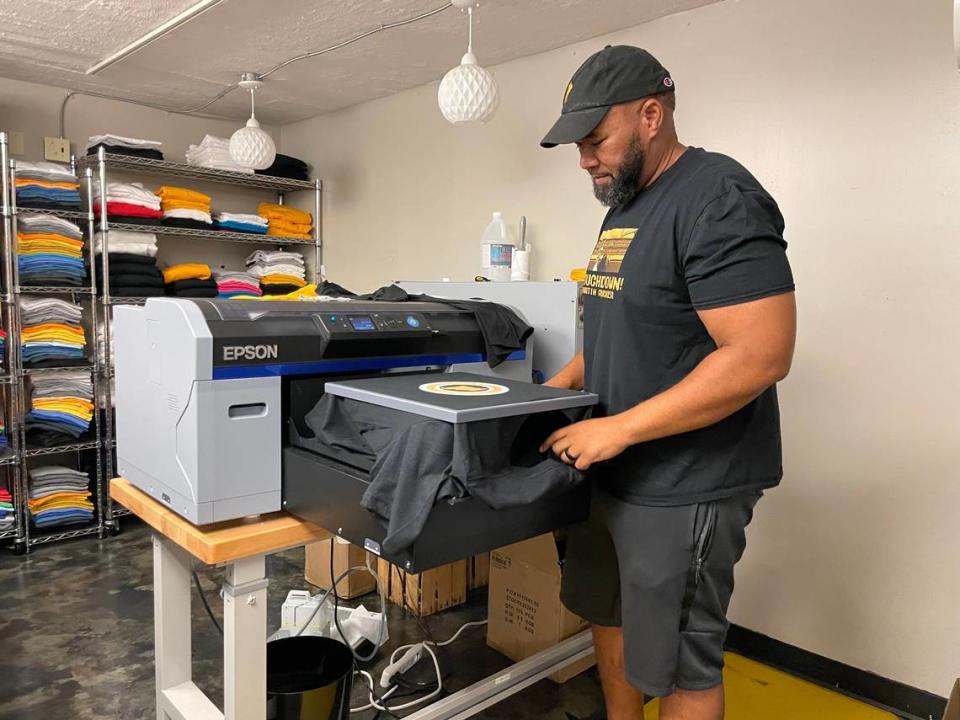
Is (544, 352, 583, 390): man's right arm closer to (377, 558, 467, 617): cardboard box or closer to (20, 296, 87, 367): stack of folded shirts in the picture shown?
(377, 558, 467, 617): cardboard box

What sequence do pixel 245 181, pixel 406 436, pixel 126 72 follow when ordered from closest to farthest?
pixel 406 436, pixel 126 72, pixel 245 181

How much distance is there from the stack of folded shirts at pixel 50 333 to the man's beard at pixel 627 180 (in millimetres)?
2713

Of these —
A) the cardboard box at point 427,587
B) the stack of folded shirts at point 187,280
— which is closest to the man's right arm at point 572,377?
the cardboard box at point 427,587

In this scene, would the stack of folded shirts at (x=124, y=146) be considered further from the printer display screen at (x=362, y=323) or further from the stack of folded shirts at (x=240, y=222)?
the printer display screen at (x=362, y=323)

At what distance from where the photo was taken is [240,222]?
11.7 feet

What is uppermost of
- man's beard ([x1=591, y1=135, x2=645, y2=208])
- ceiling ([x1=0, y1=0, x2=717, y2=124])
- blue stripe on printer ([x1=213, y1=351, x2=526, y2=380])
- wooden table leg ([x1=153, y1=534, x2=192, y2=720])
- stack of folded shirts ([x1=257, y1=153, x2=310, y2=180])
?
ceiling ([x1=0, y1=0, x2=717, y2=124])

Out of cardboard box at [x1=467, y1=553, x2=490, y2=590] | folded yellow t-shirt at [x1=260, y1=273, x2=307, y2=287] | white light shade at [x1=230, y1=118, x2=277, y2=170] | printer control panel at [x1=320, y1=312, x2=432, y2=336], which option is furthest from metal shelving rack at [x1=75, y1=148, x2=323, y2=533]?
printer control panel at [x1=320, y1=312, x2=432, y2=336]

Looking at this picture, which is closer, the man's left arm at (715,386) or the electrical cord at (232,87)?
the man's left arm at (715,386)

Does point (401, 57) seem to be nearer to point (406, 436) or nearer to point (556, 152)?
point (556, 152)

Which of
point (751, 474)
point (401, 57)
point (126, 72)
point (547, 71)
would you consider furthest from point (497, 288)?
point (126, 72)

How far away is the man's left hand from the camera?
1.09 metres

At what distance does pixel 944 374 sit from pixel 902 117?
69cm

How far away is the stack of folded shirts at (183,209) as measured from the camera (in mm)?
3320

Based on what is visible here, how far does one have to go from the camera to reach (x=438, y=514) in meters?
0.99
